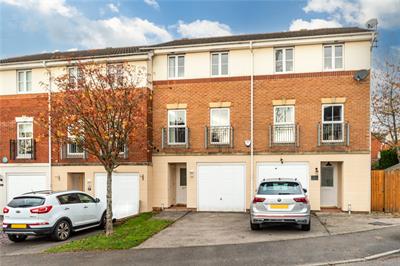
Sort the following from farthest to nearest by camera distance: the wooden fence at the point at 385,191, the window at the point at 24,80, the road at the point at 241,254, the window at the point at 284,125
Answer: the window at the point at 24,80 < the window at the point at 284,125 < the wooden fence at the point at 385,191 < the road at the point at 241,254

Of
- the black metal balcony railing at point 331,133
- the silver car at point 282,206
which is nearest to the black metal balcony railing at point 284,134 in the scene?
the black metal balcony railing at point 331,133

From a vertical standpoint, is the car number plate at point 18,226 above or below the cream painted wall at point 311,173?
below

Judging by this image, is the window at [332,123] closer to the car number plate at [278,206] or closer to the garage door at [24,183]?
the car number plate at [278,206]

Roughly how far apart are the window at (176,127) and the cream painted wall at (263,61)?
5.68 ft

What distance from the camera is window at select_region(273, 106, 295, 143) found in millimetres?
15547

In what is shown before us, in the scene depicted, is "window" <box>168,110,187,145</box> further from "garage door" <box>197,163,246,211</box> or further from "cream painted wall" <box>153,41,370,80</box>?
"cream painted wall" <box>153,41,370,80</box>

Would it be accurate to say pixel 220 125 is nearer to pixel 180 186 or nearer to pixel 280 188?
pixel 180 186

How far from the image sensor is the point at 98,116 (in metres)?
11.1

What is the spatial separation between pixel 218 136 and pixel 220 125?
1.69ft

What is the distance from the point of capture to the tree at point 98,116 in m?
11.2

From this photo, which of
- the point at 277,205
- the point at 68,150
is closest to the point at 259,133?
the point at 277,205

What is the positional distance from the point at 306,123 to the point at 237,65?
13.1 feet

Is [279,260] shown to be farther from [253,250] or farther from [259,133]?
[259,133]

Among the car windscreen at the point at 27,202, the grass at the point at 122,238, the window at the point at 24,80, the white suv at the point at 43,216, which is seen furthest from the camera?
the window at the point at 24,80
